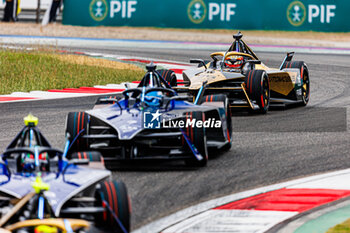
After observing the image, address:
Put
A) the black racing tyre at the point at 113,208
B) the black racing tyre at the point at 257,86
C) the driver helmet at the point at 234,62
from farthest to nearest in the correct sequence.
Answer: the driver helmet at the point at 234,62, the black racing tyre at the point at 257,86, the black racing tyre at the point at 113,208

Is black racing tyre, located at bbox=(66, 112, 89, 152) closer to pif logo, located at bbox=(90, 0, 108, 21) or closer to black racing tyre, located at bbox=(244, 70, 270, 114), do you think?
black racing tyre, located at bbox=(244, 70, 270, 114)

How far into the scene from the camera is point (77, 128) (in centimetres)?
896

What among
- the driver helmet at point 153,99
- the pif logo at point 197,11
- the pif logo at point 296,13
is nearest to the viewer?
the driver helmet at point 153,99

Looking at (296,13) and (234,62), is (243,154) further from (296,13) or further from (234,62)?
(296,13)

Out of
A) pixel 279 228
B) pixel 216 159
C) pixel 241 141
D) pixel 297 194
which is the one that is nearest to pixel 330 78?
pixel 241 141

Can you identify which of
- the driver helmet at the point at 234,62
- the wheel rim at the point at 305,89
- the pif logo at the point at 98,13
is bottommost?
the wheel rim at the point at 305,89

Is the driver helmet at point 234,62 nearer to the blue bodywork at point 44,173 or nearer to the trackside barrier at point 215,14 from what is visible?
the blue bodywork at point 44,173

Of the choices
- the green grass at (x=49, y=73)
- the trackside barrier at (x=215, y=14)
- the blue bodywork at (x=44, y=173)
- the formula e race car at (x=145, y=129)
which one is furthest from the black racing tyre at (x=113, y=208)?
the trackside barrier at (x=215, y=14)

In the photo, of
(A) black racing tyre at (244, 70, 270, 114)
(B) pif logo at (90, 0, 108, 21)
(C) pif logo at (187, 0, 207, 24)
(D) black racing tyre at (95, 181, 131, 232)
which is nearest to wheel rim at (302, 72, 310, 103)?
(A) black racing tyre at (244, 70, 270, 114)

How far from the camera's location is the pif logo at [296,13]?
31.8 m

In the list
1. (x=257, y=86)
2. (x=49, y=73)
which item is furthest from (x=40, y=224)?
(x=49, y=73)

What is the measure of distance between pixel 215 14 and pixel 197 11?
2.62 feet

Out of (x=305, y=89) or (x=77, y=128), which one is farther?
(x=305, y=89)

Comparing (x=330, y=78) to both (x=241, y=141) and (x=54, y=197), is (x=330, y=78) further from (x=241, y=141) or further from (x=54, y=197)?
(x=54, y=197)
